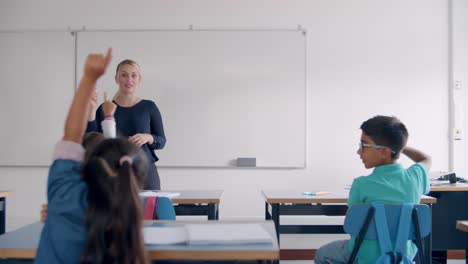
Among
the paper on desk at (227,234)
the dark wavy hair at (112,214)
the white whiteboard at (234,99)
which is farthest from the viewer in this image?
the white whiteboard at (234,99)

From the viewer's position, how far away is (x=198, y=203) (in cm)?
268

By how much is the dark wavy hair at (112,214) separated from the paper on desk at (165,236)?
137 millimetres

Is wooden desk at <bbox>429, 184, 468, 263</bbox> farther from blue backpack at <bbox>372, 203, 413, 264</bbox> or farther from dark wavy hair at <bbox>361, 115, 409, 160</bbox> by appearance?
blue backpack at <bbox>372, 203, 413, 264</bbox>

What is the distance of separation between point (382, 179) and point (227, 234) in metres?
0.96

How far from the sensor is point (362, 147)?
2229 mm

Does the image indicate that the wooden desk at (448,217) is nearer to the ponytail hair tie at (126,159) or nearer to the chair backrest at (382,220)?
the chair backrest at (382,220)

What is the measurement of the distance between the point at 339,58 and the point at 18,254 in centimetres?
365

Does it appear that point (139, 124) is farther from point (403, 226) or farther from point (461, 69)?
point (461, 69)

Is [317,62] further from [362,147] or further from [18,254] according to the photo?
[18,254]

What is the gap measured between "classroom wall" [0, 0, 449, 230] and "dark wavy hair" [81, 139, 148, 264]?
322 cm

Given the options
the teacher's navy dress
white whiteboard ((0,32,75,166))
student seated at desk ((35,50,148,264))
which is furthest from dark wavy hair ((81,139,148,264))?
white whiteboard ((0,32,75,166))

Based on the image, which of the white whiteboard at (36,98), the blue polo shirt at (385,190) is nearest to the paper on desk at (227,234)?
the blue polo shirt at (385,190)

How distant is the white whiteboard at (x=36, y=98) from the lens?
4.44 meters

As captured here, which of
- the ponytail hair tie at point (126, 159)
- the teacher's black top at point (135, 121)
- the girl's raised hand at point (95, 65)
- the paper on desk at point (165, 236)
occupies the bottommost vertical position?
the paper on desk at point (165, 236)
